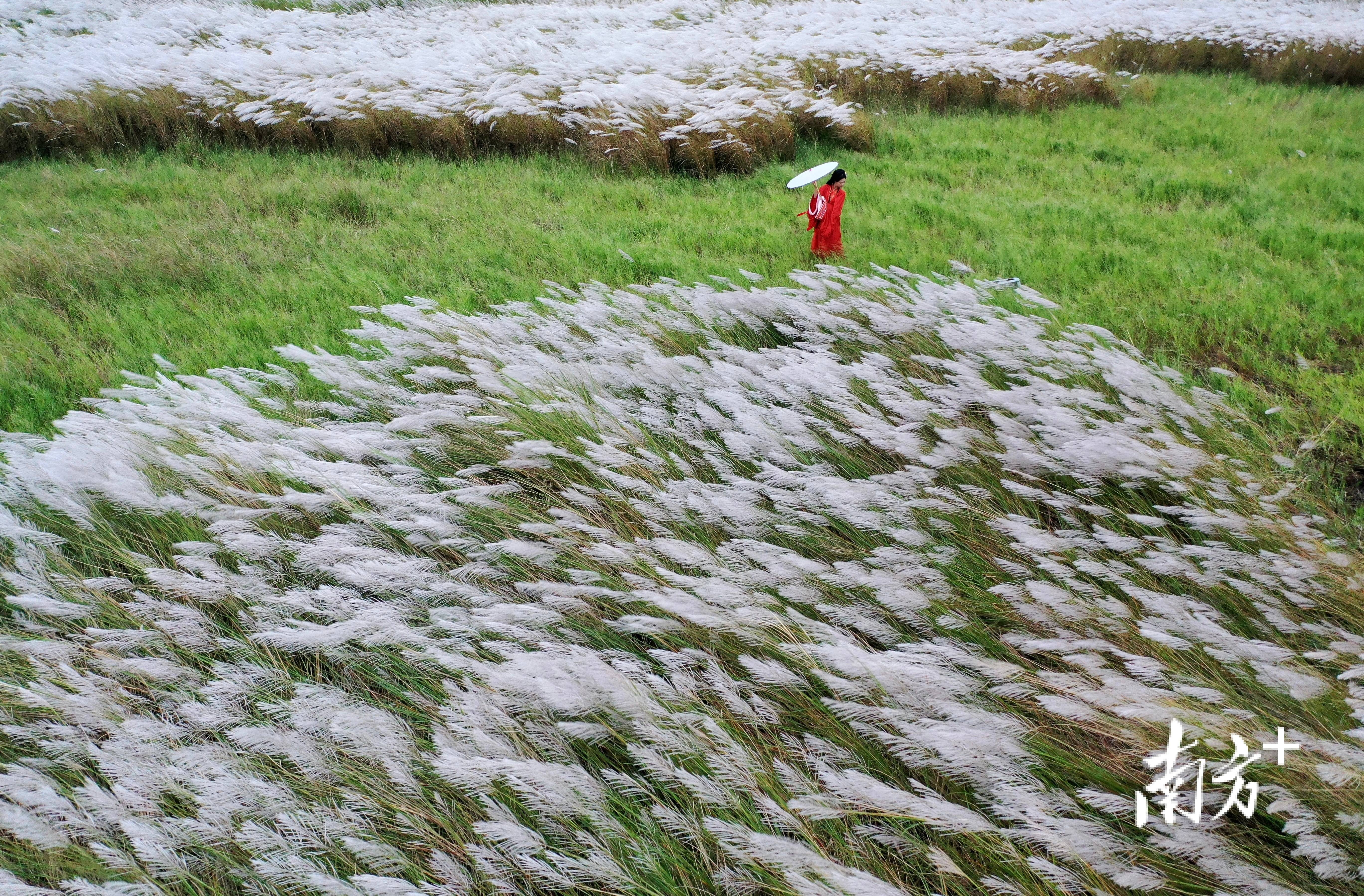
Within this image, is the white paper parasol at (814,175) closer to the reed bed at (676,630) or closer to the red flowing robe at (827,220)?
the red flowing robe at (827,220)

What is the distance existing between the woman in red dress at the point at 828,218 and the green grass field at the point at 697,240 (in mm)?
156

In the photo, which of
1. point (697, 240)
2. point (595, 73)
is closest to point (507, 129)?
point (595, 73)

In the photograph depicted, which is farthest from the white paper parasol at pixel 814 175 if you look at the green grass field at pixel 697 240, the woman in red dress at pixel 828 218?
the green grass field at pixel 697 240

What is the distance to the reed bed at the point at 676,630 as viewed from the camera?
5.53ft

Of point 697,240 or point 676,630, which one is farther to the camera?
point 697,240

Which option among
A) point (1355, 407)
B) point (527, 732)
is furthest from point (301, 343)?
point (1355, 407)

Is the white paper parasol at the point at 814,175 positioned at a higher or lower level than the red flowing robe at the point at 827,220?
higher

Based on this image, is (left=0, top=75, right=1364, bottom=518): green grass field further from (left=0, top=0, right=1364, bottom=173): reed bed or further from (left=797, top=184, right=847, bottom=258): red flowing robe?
(left=0, top=0, right=1364, bottom=173): reed bed

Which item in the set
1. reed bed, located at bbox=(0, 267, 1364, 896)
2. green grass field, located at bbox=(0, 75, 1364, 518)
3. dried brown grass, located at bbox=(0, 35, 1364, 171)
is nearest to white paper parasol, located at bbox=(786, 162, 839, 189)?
green grass field, located at bbox=(0, 75, 1364, 518)

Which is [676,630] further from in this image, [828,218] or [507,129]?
[507,129]

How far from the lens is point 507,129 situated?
7.78 metres

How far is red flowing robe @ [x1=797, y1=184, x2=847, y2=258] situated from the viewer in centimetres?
484

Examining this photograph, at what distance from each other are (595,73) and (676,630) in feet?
27.6

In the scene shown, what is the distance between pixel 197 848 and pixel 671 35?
12202mm
